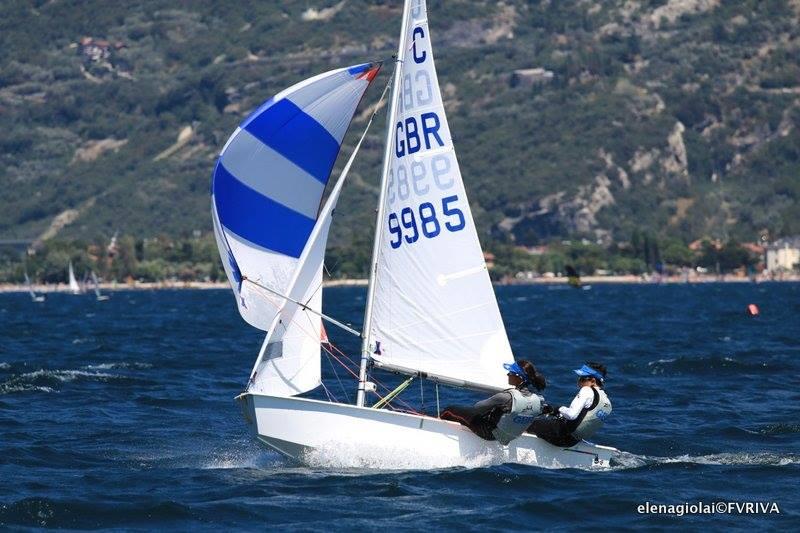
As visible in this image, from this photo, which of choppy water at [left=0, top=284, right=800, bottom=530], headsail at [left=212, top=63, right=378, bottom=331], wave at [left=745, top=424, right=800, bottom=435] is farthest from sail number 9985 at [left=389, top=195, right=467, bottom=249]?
wave at [left=745, top=424, right=800, bottom=435]

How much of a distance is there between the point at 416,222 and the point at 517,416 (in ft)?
9.68

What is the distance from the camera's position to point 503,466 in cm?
2383

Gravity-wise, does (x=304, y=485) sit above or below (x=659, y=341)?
above

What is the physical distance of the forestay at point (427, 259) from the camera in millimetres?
23484

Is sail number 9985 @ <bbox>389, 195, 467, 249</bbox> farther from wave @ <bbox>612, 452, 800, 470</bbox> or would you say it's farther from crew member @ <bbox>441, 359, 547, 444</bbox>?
wave @ <bbox>612, 452, 800, 470</bbox>

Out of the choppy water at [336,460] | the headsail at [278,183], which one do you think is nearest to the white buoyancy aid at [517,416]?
the choppy water at [336,460]

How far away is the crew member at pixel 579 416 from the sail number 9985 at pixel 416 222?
2.82 m

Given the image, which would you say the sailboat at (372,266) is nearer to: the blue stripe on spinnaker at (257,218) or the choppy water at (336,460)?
the blue stripe on spinnaker at (257,218)

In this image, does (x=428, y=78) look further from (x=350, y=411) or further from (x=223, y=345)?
(x=223, y=345)

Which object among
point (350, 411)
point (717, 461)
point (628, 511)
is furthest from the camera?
point (717, 461)

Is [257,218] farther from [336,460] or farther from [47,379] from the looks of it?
[47,379]

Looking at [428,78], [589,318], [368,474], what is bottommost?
[589,318]

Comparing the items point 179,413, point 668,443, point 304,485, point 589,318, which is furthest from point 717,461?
point 589,318

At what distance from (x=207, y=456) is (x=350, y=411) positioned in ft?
13.4
